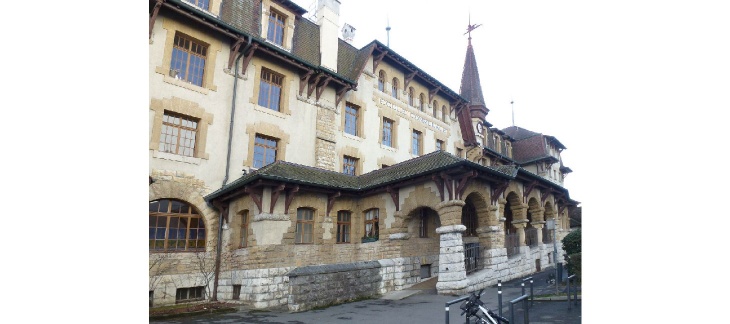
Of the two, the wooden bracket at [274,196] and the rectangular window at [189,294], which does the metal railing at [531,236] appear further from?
the rectangular window at [189,294]

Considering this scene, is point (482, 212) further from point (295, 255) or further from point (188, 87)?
point (188, 87)

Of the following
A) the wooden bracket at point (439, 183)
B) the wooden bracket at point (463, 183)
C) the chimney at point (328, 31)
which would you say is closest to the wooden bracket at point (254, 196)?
the wooden bracket at point (439, 183)

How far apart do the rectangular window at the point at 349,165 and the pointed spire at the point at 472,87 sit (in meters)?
11.2

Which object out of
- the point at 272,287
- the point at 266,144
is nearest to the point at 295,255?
the point at 272,287

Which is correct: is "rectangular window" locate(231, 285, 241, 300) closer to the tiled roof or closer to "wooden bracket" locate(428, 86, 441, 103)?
the tiled roof

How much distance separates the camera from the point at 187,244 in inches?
309

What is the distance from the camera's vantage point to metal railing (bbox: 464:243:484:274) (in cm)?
1252

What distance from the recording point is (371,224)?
13.6m

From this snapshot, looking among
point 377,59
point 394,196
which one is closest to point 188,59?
point 394,196

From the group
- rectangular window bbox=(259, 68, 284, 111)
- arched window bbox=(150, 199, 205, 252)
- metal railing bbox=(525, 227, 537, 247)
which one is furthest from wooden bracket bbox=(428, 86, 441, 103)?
arched window bbox=(150, 199, 205, 252)

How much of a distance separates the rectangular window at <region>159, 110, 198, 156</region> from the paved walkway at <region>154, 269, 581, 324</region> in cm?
336

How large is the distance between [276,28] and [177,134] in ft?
22.6

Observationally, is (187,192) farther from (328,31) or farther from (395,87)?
(395,87)

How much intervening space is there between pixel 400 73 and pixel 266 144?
932 centimetres
